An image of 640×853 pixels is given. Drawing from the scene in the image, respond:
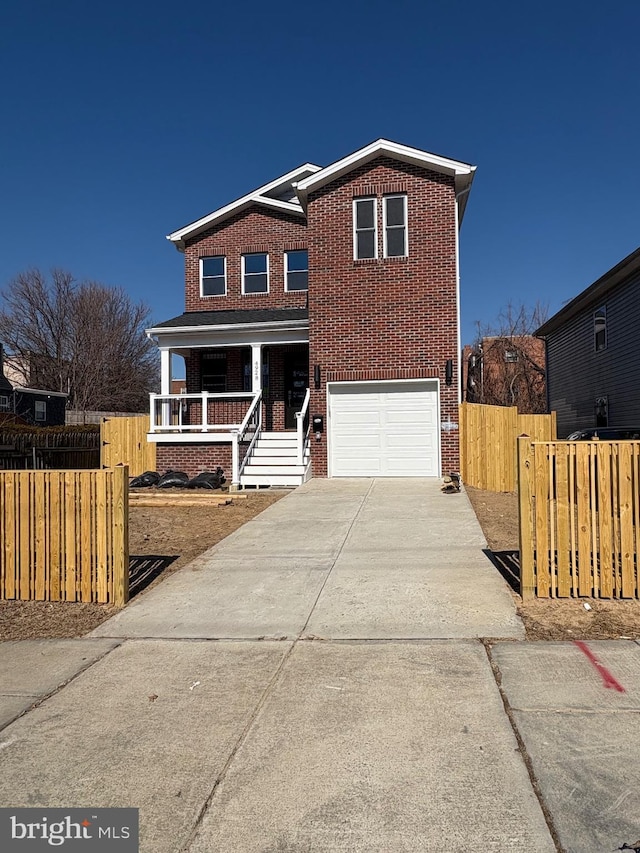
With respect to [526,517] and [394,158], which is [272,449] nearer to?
[394,158]

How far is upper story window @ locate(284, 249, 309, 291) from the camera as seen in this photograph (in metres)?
18.8

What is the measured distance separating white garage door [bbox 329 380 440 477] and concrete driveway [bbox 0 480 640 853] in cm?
850

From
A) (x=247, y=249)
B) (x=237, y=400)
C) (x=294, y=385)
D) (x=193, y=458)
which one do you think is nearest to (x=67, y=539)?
(x=193, y=458)

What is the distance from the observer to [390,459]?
1469 centimetres

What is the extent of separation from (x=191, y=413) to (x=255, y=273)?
16.0 ft

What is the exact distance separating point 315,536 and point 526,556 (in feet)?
11.3

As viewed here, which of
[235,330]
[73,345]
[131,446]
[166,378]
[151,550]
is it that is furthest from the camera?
[73,345]

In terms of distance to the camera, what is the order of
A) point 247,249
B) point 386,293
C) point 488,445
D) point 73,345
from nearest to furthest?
point 488,445 < point 386,293 < point 247,249 < point 73,345

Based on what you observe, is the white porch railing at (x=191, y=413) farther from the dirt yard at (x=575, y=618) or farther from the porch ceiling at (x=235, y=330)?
the dirt yard at (x=575, y=618)

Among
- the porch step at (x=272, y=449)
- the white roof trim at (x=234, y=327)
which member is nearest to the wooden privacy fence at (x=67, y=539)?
the porch step at (x=272, y=449)

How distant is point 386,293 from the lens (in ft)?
47.5

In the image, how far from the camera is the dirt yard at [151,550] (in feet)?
17.8

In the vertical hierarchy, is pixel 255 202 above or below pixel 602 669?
above

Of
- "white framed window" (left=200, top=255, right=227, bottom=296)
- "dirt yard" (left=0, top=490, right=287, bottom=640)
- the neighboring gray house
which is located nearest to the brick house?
"dirt yard" (left=0, top=490, right=287, bottom=640)
